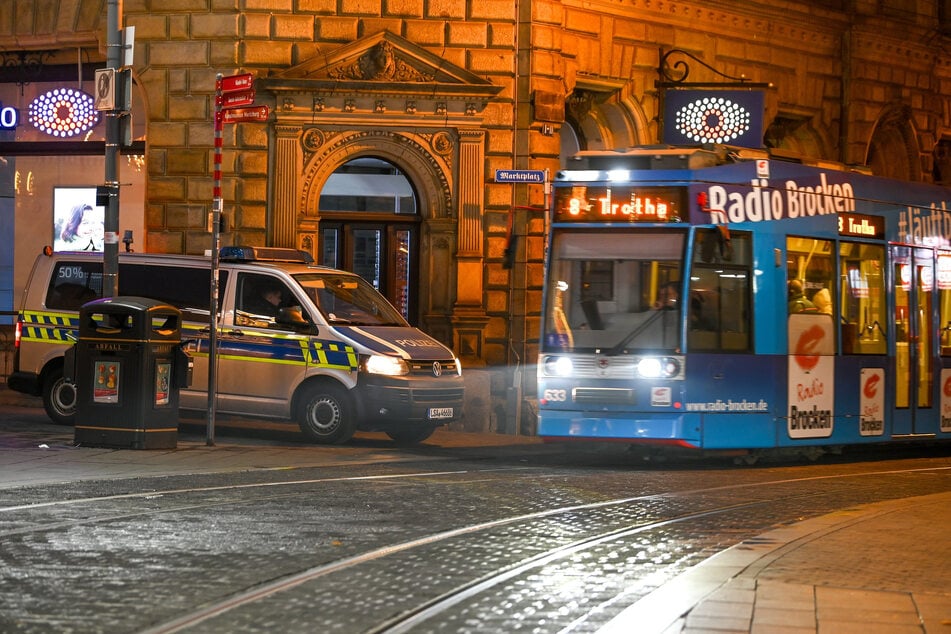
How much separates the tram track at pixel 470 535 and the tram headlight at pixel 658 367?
135cm

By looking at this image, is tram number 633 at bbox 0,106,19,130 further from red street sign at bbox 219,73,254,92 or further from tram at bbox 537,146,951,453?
tram at bbox 537,146,951,453

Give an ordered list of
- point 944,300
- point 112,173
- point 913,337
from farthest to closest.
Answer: point 944,300
point 913,337
point 112,173

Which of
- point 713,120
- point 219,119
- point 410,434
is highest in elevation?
point 713,120

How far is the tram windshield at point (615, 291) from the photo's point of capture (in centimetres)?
1517

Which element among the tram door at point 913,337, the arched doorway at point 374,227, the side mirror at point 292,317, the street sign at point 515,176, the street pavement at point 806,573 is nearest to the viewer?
the street pavement at point 806,573

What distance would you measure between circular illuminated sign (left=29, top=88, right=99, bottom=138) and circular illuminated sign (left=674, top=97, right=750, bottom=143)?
Answer: 878cm

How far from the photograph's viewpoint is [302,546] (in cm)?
941

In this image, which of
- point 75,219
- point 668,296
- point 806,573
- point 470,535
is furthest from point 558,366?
point 75,219

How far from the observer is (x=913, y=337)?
18.0 m

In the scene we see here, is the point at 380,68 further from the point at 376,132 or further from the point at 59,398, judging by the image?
the point at 59,398

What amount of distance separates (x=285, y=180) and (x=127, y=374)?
7.28 metres

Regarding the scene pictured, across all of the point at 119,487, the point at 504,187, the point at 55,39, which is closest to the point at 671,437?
the point at 119,487

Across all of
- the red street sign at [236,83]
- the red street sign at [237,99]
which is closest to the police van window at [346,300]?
the red street sign at [237,99]

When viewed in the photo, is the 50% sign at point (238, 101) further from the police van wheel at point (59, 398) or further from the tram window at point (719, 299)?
the tram window at point (719, 299)
